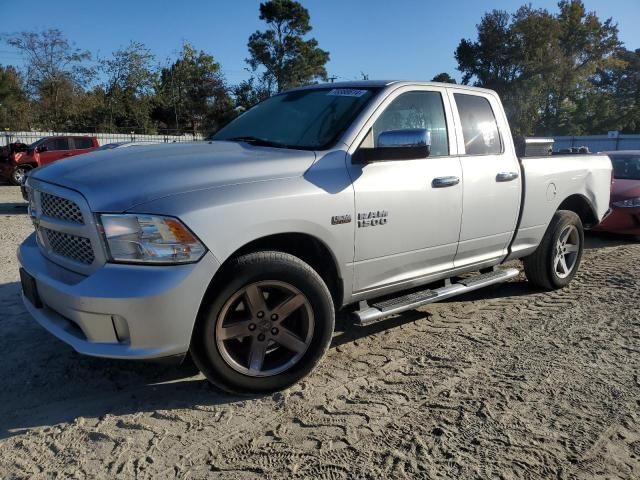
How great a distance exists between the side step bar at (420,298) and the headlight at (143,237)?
137cm

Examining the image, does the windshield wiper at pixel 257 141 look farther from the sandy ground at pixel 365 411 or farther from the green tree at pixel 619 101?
the green tree at pixel 619 101

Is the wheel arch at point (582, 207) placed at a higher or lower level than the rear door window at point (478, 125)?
lower

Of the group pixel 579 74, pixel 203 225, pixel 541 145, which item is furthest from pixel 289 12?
pixel 203 225

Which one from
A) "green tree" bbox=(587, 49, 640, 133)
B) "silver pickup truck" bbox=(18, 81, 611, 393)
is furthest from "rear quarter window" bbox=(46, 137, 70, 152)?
"green tree" bbox=(587, 49, 640, 133)

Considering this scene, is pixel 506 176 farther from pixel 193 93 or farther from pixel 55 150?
pixel 193 93

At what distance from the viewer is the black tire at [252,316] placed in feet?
9.23

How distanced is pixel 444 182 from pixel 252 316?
175 centimetres

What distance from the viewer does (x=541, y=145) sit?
5.47 m

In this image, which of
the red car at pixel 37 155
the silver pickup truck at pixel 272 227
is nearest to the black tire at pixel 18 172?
the red car at pixel 37 155

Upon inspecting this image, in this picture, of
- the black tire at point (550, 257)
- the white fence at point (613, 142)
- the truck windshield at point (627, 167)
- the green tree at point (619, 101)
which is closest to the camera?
the black tire at point (550, 257)

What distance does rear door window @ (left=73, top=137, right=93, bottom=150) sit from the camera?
17953 mm

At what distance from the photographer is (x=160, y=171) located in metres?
2.85

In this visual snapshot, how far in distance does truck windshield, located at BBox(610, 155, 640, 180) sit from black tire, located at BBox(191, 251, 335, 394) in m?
8.18

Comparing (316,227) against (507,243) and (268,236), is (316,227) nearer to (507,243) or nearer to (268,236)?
(268,236)
